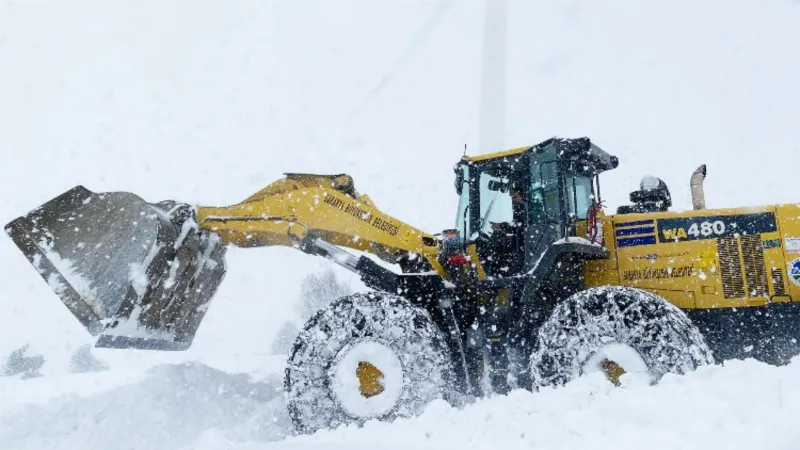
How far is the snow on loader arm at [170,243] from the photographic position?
5.11 m

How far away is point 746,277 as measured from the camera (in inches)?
196

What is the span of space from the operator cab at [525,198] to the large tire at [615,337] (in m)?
0.95

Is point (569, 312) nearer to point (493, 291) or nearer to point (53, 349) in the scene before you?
point (493, 291)

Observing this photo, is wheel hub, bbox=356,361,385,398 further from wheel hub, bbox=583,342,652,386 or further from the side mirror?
the side mirror

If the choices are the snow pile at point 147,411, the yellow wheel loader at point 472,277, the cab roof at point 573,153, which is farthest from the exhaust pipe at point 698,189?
the snow pile at point 147,411

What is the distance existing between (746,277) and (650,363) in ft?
4.25

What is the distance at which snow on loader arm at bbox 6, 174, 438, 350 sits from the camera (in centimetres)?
511

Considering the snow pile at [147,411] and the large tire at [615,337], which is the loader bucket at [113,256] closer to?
the snow pile at [147,411]

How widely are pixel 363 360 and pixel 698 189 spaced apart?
334 centimetres

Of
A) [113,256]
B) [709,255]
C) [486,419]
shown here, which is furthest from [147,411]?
[709,255]

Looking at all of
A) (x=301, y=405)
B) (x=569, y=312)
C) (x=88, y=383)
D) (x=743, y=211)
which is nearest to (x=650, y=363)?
(x=569, y=312)

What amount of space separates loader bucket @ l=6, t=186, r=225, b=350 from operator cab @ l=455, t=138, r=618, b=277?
268cm

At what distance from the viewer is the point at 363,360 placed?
5.04 m

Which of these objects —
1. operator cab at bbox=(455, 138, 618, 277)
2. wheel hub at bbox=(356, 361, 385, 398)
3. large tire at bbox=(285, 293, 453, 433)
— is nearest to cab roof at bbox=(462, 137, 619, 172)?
operator cab at bbox=(455, 138, 618, 277)
